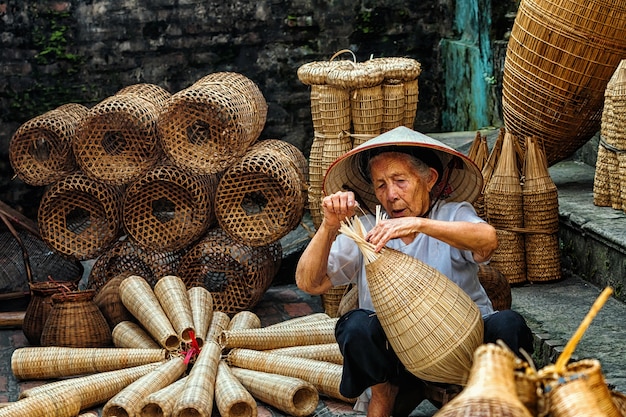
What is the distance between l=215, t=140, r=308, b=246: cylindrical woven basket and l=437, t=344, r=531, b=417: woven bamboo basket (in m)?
3.70

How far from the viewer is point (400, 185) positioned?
12.8 feet

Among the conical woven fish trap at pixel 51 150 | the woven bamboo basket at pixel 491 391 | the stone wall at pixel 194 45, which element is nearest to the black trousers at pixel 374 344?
the woven bamboo basket at pixel 491 391

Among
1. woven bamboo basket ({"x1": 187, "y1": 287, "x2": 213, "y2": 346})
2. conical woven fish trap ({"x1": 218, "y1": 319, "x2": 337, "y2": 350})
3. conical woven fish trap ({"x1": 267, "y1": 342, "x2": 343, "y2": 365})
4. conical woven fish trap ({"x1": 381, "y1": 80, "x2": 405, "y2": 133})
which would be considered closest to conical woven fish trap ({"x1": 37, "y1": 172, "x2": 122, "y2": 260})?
woven bamboo basket ({"x1": 187, "y1": 287, "x2": 213, "y2": 346})

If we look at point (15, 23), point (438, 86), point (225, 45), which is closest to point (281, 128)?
point (225, 45)

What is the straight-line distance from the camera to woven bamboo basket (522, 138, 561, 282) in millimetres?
5660

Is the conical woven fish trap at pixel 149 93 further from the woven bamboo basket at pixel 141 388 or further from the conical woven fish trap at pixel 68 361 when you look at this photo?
the woven bamboo basket at pixel 141 388

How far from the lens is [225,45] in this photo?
817cm

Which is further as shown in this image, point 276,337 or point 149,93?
point 149,93

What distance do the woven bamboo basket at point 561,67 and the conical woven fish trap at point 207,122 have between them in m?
1.76

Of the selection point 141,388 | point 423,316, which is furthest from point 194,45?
point 423,316

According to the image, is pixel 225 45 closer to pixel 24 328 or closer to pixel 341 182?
pixel 24 328

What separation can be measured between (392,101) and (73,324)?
2.15 meters

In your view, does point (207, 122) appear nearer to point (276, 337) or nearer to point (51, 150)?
point (51, 150)

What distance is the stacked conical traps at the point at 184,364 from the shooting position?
175 inches
